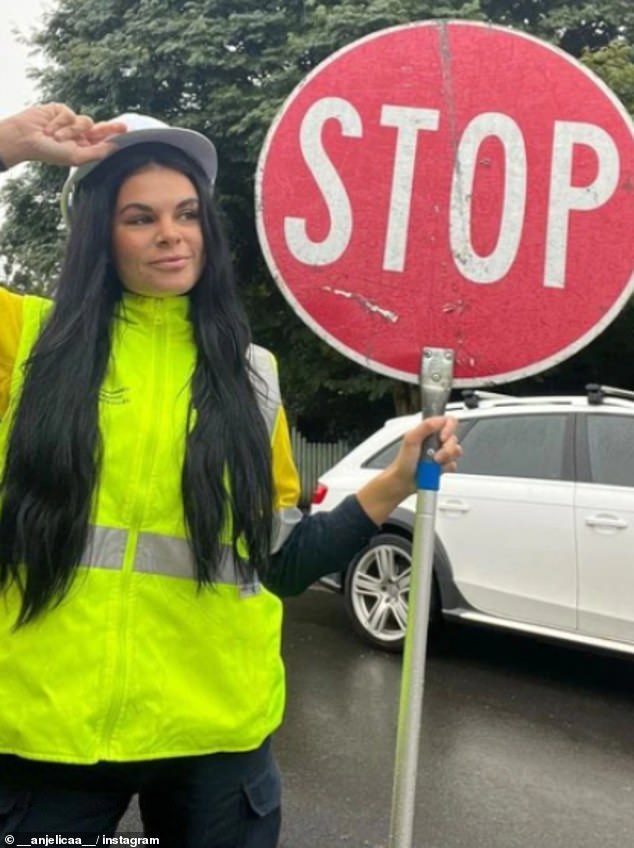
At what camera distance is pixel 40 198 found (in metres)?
14.6

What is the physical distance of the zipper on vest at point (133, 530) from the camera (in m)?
1.51

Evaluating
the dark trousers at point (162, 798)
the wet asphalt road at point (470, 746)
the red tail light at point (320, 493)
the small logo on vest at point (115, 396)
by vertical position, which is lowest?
the wet asphalt road at point (470, 746)

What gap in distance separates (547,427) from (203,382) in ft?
14.7

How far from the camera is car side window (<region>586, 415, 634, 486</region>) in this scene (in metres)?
5.48

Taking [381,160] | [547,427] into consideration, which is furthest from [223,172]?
[381,160]

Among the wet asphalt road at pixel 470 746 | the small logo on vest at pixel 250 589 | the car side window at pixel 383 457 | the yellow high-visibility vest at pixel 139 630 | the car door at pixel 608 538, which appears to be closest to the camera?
the yellow high-visibility vest at pixel 139 630

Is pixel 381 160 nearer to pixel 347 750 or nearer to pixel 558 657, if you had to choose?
pixel 347 750

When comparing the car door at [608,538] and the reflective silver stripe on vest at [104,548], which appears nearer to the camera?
the reflective silver stripe on vest at [104,548]

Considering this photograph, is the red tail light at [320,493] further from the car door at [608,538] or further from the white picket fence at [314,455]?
the white picket fence at [314,455]

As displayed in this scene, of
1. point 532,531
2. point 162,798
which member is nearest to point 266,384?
point 162,798

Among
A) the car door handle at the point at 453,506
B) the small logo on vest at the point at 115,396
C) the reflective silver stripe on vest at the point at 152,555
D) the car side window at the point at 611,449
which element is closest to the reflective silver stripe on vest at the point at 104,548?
the reflective silver stripe on vest at the point at 152,555

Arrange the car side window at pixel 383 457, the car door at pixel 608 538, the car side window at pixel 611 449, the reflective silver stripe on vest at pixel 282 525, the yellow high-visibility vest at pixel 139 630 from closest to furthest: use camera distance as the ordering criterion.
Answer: the yellow high-visibility vest at pixel 139 630 < the reflective silver stripe on vest at pixel 282 525 < the car door at pixel 608 538 < the car side window at pixel 611 449 < the car side window at pixel 383 457

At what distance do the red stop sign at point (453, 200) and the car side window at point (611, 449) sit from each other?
3.92 metres

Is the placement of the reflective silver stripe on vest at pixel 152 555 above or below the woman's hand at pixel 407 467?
below
